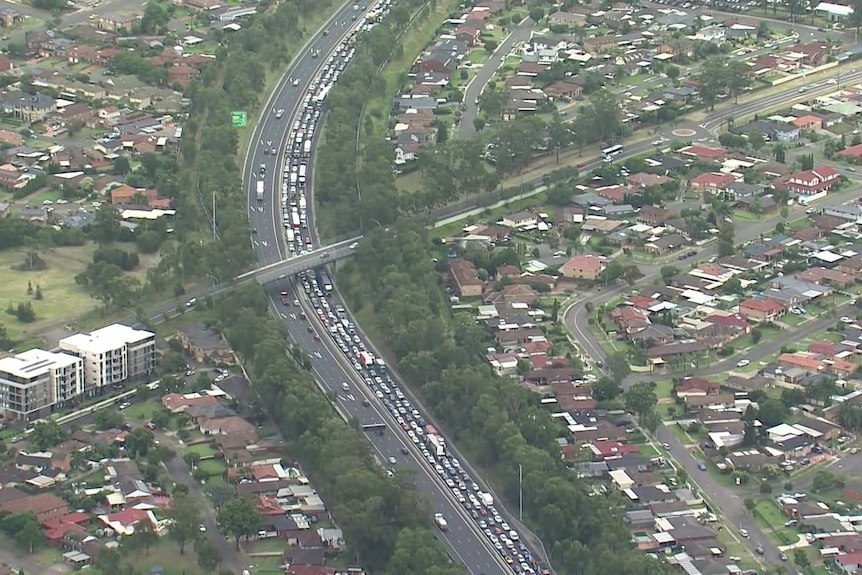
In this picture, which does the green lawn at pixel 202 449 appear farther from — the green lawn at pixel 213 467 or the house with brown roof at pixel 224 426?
the house with brown roof at pixel 224 426

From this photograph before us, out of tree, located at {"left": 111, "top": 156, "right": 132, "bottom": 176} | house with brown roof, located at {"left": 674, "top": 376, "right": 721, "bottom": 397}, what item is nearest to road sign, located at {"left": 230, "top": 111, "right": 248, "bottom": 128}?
tree, located at {"left": 111, "top": 156, "right": 132, "bottom": 176}

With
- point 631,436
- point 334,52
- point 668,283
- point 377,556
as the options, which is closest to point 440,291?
point 668,283

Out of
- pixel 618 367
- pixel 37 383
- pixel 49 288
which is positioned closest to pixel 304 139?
pixel 49 288

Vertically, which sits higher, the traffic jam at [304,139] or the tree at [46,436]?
the tree at [46,436]

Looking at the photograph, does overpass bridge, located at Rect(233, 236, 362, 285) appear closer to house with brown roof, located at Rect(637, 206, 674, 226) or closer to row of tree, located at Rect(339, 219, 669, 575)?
row of tree, located at Rect(339, 219, 669, 575)

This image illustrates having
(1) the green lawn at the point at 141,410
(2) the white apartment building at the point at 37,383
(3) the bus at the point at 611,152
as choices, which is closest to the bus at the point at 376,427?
(1) the green lawn at the point at 141,410

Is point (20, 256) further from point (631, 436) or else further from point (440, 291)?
point (631, 436)
